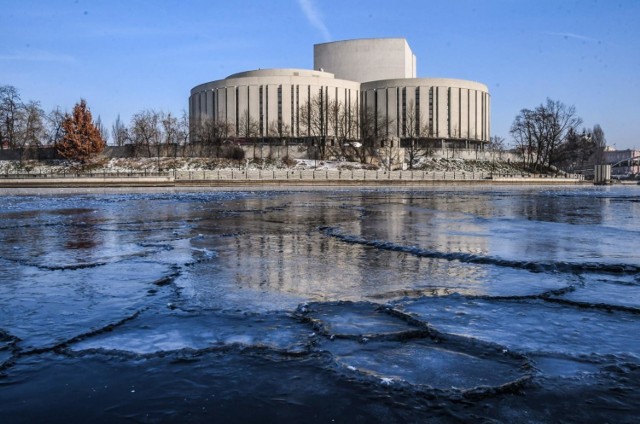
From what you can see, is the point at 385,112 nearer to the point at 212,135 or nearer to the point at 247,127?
the point at 247,127

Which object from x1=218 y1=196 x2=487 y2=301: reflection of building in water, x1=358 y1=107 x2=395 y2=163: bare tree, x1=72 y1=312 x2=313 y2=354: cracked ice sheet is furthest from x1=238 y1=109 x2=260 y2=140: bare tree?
x1=72 y1=312 x2=313 y2=354: cracked ice sheet

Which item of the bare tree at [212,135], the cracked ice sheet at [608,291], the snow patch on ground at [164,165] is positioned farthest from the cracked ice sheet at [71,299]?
the bare tree at [212,135]

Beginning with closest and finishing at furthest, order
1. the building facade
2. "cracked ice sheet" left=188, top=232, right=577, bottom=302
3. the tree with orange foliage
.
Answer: "cracked ice sheet" left=188, top=232, right=577, bottom=302, the tree with orange foliage, the building facade

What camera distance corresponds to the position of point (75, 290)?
541cm

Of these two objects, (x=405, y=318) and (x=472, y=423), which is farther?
(x=405, y=318)

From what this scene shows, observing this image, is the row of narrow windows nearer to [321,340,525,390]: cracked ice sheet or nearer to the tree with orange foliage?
the tree with orange foliage

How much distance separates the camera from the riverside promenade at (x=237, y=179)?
51.6 metres

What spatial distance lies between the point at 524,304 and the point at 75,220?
12090mm

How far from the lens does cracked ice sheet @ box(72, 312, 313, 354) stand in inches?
145

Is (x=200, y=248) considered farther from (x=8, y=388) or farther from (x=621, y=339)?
(x=621, y=339)

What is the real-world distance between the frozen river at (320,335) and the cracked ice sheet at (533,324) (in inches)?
0.7

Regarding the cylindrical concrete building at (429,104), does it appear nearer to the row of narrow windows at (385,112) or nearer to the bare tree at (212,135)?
the row of narrow windows at (385,112)

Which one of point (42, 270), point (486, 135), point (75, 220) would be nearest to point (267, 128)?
point (486, 135)

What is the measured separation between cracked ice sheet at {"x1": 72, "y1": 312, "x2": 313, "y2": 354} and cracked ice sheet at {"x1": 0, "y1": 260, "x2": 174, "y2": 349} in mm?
259
